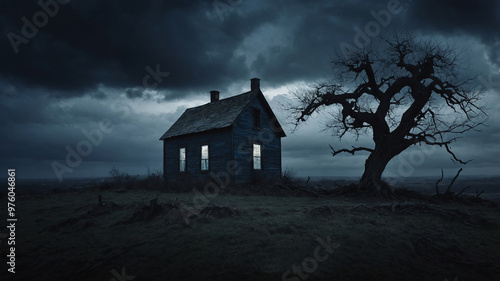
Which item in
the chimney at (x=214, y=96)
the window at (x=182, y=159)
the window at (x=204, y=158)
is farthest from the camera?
the chimney at (x=214, y=96)

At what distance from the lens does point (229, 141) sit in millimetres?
17359

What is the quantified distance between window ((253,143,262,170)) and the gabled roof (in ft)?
9.48

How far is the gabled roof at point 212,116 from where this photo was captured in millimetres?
18184

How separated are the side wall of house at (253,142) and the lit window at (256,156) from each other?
276mm

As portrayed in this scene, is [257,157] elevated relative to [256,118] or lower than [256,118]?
lower

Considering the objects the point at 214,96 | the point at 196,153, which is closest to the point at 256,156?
the point at 196,153

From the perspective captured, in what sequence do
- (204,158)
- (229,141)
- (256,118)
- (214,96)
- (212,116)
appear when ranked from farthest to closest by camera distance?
1. (214,96)
2. (212,116)
3. (256,118)
4. (204,158)
5. (229,141)

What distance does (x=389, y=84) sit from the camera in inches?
537

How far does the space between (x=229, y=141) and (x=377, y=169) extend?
357 inches

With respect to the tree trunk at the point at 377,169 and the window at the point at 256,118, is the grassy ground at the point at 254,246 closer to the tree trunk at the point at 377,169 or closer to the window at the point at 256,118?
the tree trunk at the point at 377,169

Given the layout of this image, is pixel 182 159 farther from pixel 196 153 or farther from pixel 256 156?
pixel 256 156

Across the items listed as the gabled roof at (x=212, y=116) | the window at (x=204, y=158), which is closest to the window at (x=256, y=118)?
the gabled roof at (x=212, y=116)

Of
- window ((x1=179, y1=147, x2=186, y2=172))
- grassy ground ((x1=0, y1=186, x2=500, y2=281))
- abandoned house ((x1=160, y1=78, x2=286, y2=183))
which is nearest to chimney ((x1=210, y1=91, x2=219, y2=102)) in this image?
abandoned house ((x1=160, y1=78, x2=286, y2=183))

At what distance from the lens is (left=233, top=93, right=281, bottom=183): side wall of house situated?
1772cm
